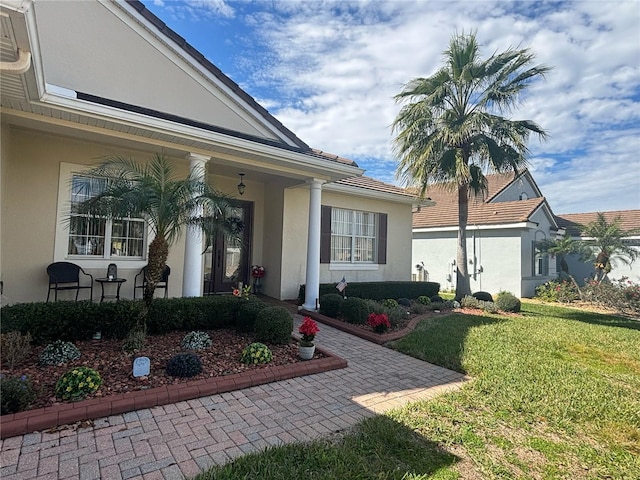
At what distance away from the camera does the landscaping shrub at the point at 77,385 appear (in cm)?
355

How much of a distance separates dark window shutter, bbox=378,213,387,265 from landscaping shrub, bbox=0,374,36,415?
10832mm

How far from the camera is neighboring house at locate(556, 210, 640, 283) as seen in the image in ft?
58.1

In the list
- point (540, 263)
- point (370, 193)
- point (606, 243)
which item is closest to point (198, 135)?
point (370, 193)

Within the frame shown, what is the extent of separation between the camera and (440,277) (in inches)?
766

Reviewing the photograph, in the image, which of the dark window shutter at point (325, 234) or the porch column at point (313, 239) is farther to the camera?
the dark window shutter at point (325, 234)

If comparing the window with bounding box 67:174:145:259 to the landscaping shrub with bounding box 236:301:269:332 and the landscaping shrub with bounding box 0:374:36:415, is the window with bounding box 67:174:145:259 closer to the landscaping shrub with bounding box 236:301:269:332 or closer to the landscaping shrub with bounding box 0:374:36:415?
the landscaping shrub with bounding box 236:301:269:332

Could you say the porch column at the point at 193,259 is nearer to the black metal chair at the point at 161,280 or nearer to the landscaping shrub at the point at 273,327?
the black metal chair at the point at 161,280

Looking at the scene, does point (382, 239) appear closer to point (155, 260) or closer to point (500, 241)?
point (500, 241)

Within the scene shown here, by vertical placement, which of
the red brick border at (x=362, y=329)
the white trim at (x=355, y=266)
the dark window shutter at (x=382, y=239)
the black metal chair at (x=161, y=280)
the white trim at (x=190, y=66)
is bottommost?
the red brick border at (x=362, y=329)

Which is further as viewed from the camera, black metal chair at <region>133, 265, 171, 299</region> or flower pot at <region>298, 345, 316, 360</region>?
black metal chair at <region>133, 265, 171, 299</region>

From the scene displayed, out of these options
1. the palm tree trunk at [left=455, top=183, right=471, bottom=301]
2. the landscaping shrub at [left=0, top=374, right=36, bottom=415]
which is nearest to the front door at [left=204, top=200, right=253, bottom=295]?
the landscaping shrub at [left=0, top=374, right=36, bottom=415]

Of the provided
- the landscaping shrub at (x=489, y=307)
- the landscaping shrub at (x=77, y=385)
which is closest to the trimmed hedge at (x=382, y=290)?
the landscaping shrub at (x=489, y=307)

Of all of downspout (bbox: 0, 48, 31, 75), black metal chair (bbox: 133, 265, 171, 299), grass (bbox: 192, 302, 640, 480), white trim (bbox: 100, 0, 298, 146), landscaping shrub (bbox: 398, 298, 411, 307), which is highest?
white trim (bbox: 100, 0, 298, 146)

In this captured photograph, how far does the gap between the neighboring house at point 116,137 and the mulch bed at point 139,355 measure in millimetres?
1586
